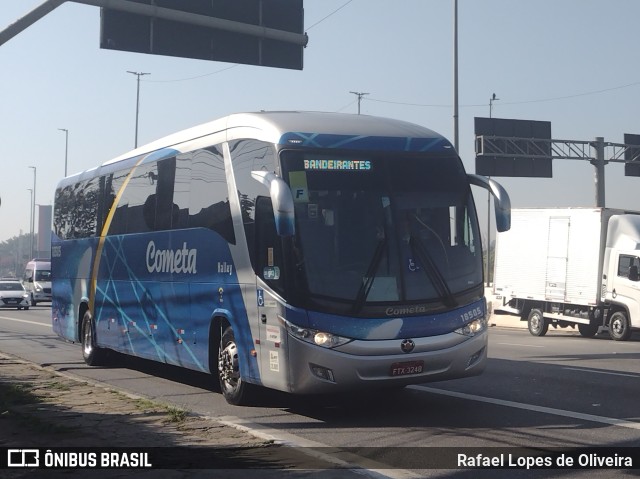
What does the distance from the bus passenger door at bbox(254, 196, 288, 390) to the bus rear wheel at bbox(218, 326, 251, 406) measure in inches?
35.4

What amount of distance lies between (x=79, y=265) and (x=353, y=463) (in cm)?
1173

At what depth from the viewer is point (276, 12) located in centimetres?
1672

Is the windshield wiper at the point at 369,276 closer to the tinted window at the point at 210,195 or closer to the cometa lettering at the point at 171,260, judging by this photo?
the tinted window at the point at 210,195

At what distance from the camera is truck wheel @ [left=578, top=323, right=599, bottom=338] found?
92.5ft

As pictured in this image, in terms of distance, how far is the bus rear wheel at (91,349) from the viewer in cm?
1795

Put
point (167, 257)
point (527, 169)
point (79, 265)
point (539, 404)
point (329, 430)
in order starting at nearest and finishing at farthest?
point (329, 430) < point (539, 404) < point (167, 257) < point (79, 265) < point (527, 169)

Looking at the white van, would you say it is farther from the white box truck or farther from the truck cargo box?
the white box truck

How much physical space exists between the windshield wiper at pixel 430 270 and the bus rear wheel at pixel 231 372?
2.53 metres

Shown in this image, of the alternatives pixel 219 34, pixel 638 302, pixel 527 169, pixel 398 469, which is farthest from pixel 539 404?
pixel 527 169

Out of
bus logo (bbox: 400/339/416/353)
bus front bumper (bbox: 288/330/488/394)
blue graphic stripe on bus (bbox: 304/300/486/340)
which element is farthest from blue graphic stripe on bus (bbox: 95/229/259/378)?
bus logo (bbox: 400/339/416/353)

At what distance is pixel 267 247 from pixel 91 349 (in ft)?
27.2

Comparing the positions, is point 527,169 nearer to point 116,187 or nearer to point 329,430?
point 116,187

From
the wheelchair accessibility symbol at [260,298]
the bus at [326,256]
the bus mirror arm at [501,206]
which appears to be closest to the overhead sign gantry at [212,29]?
the bus at [326,256]

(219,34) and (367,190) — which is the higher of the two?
(219,34)
